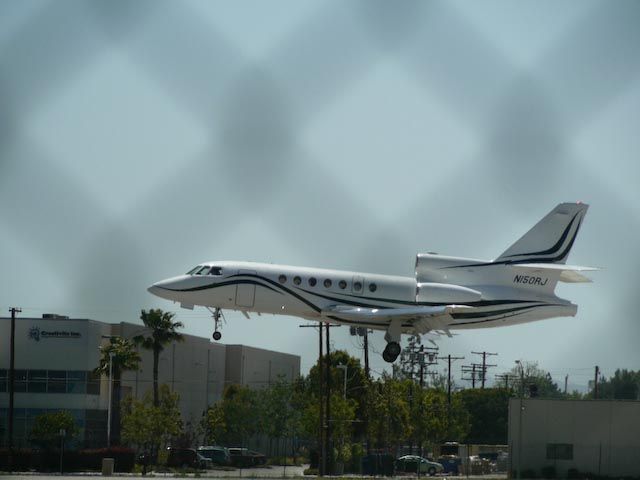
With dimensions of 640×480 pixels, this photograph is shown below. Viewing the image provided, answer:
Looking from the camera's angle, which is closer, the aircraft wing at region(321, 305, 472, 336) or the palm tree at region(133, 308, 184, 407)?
the aircraft wing at region(321, 305, 472, 336)

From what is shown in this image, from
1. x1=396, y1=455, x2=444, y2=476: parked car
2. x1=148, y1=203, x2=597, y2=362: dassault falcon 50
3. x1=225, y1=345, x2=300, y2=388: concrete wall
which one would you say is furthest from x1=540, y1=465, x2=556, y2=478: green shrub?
x1=225, y1=345, x2=300, y2=388: concrete wall

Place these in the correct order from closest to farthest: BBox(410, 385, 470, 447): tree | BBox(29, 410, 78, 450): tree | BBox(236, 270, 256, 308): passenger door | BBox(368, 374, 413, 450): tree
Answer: BBox(236, 270, 256, 308): passenger door, BBox(29, 410, 78, 450): tree, BBox(368, 374, 413, 450): tree, BBox(410, 385, 470, 447): tree

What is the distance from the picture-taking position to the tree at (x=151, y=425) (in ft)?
227

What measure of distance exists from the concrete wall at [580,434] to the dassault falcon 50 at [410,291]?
396cm

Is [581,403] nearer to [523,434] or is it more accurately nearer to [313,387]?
[523,434]

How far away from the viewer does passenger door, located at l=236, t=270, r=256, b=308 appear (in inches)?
1783

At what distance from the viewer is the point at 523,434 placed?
47.2 m

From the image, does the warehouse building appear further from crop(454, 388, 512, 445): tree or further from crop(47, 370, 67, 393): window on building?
crop(454, 388, 512, 445): tree

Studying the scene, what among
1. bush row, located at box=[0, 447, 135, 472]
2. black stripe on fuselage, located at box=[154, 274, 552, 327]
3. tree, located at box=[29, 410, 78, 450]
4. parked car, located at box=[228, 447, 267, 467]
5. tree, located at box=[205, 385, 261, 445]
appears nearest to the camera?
black stripe on fuselage, located at box=[154, 274, 552, 327]

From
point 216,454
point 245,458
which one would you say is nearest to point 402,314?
point 216,454

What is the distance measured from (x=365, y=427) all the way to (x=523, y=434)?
3882cm

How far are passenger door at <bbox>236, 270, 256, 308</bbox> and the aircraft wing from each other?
2.95 m

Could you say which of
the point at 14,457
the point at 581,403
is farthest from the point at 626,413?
the point at 14,457

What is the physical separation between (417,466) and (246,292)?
25340mm
